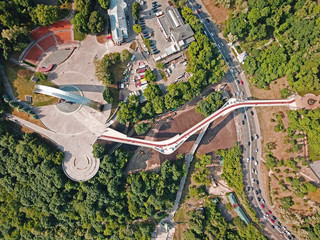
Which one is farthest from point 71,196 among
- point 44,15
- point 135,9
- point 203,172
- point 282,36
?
point 282,36

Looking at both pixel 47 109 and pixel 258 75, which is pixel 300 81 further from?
pixel 47 109

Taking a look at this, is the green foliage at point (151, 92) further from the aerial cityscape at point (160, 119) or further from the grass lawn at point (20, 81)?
the grass lawn at point (20, 81)

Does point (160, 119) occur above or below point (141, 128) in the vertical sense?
below

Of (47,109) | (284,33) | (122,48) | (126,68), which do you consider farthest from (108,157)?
(284,33)

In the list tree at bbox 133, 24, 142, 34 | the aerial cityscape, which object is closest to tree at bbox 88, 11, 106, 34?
the aerial cityscape

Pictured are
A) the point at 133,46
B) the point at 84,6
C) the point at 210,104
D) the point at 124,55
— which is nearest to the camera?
the point at 84,6

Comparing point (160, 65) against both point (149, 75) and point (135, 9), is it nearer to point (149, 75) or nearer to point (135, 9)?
point (149, 75)
